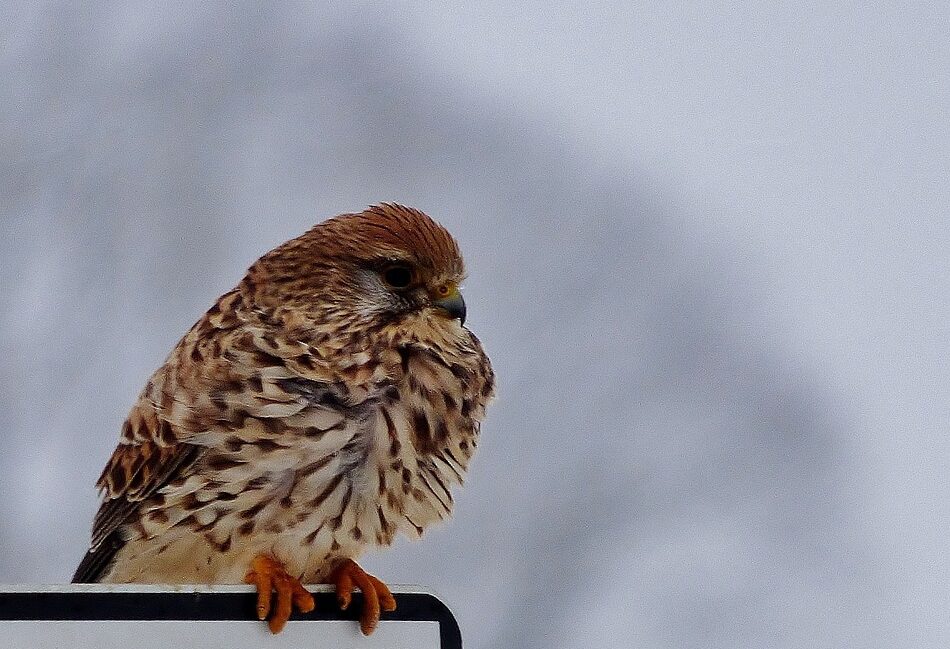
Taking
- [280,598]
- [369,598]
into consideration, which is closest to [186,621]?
[280,598]

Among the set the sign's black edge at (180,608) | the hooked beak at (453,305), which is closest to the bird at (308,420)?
the hooked beak at (453,305)

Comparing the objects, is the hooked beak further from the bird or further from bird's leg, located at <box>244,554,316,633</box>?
bird's leg, located at <box>244,554,316,633</box>

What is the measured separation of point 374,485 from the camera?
1.92 meters

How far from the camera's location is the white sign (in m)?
1.27

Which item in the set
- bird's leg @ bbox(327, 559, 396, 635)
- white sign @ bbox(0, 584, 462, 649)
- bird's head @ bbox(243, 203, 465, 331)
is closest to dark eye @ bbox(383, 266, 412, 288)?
bird's head @ bbox(243, 203, 465, 331)

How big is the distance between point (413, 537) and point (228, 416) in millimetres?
407

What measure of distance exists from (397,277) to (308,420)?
0.41 metres

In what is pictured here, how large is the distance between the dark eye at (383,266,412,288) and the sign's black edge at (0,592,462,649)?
0.79 m

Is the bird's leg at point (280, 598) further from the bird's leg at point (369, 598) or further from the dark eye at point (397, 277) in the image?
the dark eye at point (397, 277)

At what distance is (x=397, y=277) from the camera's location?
2.19 meters

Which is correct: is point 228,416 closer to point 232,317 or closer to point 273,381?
point 273,381

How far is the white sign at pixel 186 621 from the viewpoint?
4.15 feet

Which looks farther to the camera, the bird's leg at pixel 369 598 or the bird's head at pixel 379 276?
the bird's head at pixel 379 276

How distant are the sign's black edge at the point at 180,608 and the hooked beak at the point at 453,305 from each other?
2.46 feet
